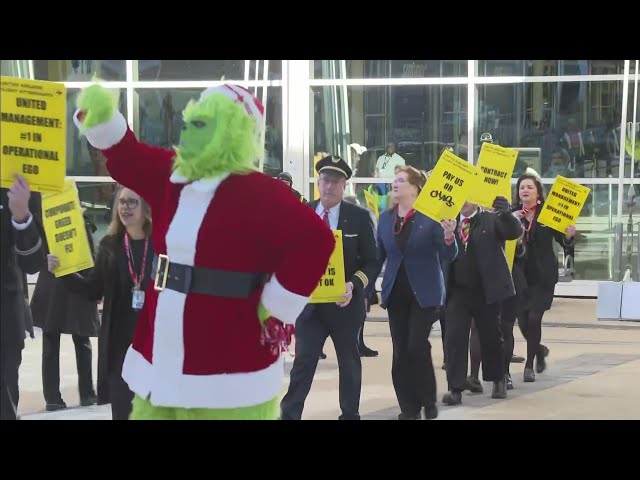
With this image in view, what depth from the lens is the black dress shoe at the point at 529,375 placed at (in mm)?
10039

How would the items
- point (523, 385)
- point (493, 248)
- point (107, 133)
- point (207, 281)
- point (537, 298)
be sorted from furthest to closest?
point (537, 298) < point (523, 385) < point (493, 248) < point (107, 133) < point (207, 281)

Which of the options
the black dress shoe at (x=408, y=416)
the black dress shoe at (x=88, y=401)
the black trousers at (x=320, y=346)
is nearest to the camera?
the black trousers at (x=320, y=346)

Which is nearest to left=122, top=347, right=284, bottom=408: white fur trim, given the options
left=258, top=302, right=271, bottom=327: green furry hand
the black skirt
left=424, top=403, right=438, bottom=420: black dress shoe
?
left=258, top=302, right=271, bottom=327: green furry hand

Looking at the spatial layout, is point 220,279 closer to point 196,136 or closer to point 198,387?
point 198,387

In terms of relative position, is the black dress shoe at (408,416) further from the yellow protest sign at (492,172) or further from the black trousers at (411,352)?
the yellow protest sign at (492,172)

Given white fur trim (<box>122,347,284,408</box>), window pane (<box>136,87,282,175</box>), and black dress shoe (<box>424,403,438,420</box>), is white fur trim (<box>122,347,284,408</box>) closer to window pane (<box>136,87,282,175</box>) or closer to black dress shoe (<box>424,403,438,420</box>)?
black dress shoe (<box>424,403,438,420</box>)

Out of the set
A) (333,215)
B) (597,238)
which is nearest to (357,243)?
(333,215)

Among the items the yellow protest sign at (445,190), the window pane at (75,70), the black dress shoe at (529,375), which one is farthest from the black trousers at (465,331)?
the window pane at (75,70)

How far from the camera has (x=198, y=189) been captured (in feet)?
14.2

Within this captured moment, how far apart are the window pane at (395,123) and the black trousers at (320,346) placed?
34.9 feet

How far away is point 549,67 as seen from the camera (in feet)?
57.9

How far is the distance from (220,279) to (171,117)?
14919 millimetres

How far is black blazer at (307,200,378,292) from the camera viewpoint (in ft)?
24.9

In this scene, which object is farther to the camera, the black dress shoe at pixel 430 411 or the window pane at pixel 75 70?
the window pane at pixel 75 70
